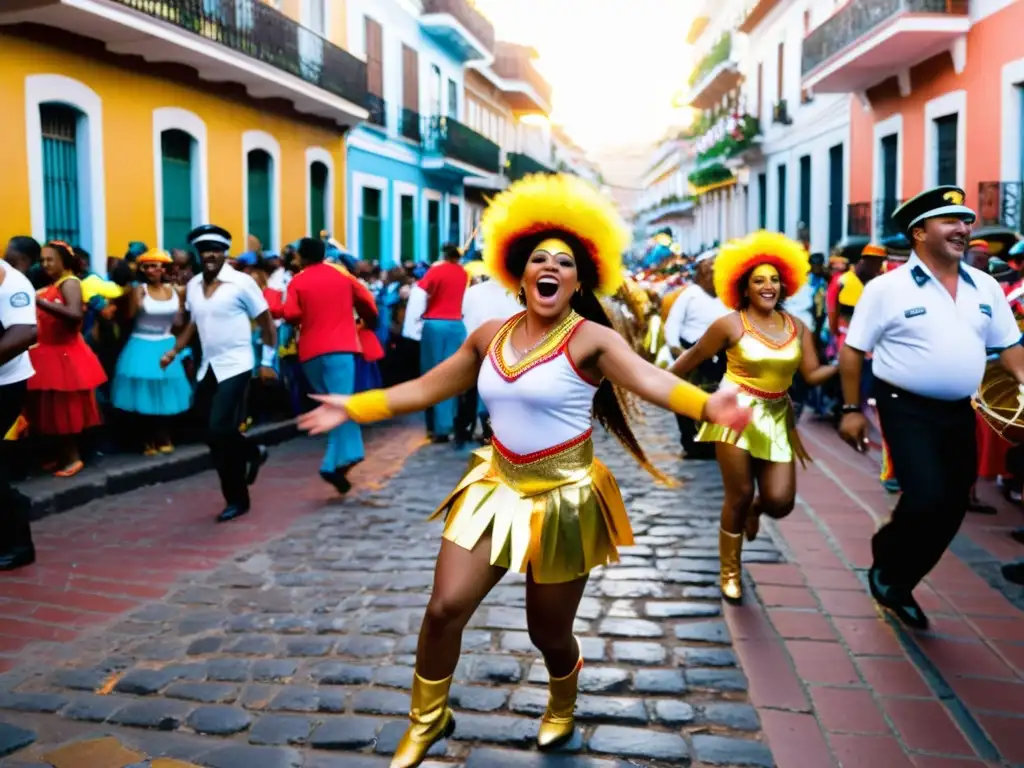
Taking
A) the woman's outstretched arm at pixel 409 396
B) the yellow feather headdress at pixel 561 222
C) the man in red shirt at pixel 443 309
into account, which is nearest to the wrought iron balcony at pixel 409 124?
the man in red shirt at pixel 443 309

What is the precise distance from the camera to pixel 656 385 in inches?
133

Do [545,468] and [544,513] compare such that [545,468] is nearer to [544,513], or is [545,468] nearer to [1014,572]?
[544,513]

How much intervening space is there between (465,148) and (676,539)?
76.1 feet

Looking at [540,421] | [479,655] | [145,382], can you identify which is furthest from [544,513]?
[145,382]

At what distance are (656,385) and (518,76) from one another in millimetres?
38259

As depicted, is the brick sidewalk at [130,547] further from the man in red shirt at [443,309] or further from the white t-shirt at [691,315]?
the white t-shirt at [691,315]

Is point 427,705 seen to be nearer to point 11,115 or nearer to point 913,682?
point 913,682

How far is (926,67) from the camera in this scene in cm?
1712

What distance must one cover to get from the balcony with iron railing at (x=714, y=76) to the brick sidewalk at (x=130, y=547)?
93.4ft

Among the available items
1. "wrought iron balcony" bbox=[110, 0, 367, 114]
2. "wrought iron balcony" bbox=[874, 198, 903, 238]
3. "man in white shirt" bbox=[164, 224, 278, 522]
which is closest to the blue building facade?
"wrought iron balcony" bbox=[110, 0, 367, 114]

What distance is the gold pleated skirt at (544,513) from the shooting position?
3426 mm

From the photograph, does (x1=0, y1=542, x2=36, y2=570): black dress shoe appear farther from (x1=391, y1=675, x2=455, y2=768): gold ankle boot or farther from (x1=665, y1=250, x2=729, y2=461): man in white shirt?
(x1=665, y1=250, x2=729, y2=461): man in white shirt

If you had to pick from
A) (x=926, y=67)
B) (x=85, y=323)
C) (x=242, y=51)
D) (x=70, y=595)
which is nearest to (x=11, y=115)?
(x=85, y=323)

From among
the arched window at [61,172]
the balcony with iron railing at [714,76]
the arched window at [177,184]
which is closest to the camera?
the arched window at [61,172]
